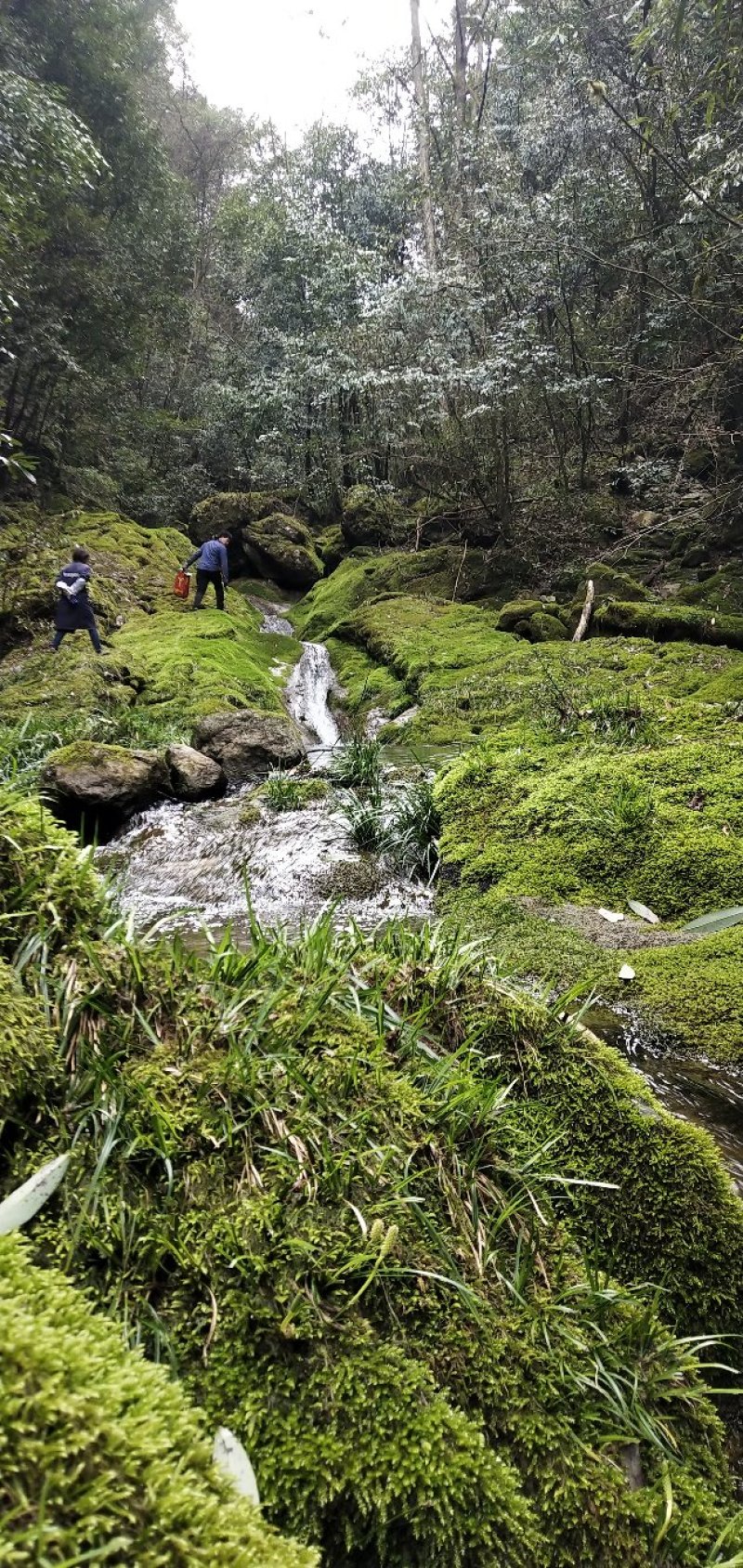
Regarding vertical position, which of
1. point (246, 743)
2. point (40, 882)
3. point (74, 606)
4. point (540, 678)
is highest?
point (40, 882)

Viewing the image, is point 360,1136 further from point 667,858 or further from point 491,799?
point 491,799

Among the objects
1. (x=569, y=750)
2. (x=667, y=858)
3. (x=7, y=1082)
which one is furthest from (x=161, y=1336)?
(x=569, y=750)

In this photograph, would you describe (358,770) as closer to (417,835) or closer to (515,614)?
(417,835)

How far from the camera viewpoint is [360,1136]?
1729 millimetres

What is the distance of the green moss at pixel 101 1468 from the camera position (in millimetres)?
758

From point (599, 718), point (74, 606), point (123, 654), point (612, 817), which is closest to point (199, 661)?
point (123, 654)

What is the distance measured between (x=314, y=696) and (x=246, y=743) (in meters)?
5.30

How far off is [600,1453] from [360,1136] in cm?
76

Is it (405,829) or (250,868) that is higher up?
(405,829)

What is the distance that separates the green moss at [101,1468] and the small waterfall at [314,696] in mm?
10810

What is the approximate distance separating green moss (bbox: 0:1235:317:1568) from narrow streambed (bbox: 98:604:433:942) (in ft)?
12.5

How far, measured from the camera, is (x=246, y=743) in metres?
9.44

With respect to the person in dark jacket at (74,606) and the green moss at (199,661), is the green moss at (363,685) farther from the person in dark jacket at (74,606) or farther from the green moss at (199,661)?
the person in dark jacket at (74,606)

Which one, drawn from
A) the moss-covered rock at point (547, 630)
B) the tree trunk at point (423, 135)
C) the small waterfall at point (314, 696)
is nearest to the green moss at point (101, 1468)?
the small waterfall at point (314, 696)
